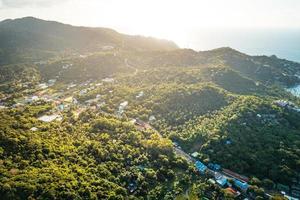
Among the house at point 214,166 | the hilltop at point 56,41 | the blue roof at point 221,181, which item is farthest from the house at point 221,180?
the hilltop at point 56,41

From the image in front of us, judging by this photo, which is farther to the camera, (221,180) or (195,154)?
(195,154)

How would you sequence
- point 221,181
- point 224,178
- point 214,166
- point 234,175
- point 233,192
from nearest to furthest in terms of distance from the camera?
point 233,192
point 221,181
point 224,178
point 234,175
point 214,166

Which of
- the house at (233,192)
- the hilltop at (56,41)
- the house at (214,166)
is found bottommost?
the house at (233,192)

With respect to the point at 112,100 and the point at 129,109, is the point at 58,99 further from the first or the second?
the point at 129,109

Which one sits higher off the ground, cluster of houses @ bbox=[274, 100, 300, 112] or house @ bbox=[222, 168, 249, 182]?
cluster of houses @ bbox=[274, 100, 300, 112]

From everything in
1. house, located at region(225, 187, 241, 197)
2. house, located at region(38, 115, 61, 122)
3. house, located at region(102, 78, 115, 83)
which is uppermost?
house, located at region(102, 78, 115, 83)

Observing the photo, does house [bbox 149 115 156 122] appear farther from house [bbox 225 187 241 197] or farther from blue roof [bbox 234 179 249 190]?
house [bbox 225 187 241 197]

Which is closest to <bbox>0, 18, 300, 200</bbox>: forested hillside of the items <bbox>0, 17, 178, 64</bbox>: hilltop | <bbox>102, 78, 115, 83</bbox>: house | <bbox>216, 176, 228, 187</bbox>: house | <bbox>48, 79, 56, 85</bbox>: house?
<bbox>48, 79, 56, 85</bbox>: house

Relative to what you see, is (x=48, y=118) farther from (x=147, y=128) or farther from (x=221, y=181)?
(x=221, y=181)

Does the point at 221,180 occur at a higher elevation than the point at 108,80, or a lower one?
lower

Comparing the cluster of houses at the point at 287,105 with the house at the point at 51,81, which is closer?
the cluster of houses at the point at 287,105

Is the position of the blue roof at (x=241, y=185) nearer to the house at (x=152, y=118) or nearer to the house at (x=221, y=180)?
the house at (x=221, y=180)

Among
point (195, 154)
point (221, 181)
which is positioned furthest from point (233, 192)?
point (195, 154)
